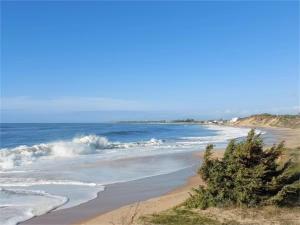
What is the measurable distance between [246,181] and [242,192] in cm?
26

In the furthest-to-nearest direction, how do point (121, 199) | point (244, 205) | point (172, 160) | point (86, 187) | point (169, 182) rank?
point (172, 160) → point (169, 182) → point (86, 187) → point (121, 199) → point (244, 205)

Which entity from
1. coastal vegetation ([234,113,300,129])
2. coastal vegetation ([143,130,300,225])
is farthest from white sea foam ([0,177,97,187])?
coastal vegetation ([234,113,300,129])

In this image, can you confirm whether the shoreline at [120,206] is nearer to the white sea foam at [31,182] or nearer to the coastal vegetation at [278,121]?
the white sea foam at [31,182]

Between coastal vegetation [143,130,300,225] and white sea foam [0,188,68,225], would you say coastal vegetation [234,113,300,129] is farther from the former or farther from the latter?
coastal vegetation [143,130,300,225]

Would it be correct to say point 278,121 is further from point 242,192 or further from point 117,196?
point 242,192

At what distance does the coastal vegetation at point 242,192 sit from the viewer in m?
9.03

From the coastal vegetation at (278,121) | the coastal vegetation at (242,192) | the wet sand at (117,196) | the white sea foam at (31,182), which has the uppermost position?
the coastal vegetation at (278,121)

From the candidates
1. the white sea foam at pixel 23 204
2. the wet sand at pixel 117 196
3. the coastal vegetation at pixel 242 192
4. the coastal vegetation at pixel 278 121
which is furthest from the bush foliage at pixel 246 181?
the coastal vegetation at pixel 278 121

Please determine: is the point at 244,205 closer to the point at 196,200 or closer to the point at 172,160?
the point at 196,200

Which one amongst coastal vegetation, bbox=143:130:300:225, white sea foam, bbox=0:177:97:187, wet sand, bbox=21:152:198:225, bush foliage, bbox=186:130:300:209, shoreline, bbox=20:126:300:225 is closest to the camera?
coastal vegetation, bbox=143:130:300:225

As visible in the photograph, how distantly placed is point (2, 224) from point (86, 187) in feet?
17.2

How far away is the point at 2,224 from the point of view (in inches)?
370

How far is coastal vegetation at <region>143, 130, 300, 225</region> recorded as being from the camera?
9.03 metres

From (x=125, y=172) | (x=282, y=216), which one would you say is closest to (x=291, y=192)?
(x=282, y=216)
